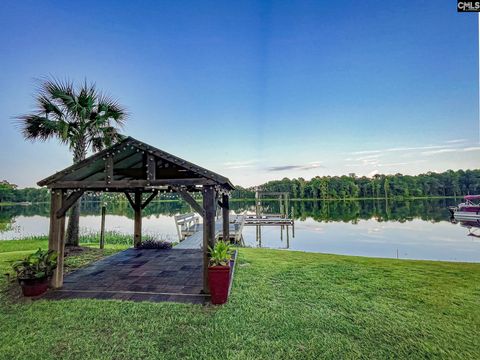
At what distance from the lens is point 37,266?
460 cm

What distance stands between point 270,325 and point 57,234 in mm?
4687

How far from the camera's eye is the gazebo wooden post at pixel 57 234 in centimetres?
485

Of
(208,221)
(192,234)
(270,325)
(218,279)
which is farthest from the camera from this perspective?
(192,234)

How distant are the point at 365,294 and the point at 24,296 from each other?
266 inches

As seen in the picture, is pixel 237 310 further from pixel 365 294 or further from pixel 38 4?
pixel 38 4

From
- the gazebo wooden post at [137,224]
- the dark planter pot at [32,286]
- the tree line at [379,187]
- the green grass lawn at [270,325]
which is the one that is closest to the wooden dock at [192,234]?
the gazebo wooden post at [137,224]

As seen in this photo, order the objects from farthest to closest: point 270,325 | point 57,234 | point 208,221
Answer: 1. point 57,234
2. point 208,221
3. point 270,325

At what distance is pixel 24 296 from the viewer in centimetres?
448

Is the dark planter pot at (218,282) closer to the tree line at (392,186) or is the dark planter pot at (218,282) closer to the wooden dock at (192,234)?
the wooden dock at (192,234)

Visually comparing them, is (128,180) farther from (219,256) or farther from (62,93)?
(62,93)

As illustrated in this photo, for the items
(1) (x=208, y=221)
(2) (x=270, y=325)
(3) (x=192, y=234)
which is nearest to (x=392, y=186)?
(3) (x=192, y=234)

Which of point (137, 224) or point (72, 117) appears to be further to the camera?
point (137, 224)

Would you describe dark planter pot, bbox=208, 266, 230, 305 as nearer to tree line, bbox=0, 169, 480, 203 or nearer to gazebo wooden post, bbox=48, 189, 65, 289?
gazebo wooden post, bbox=48, 189, 65, 289

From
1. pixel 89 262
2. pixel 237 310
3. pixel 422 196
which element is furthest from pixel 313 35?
pixel 422 196
